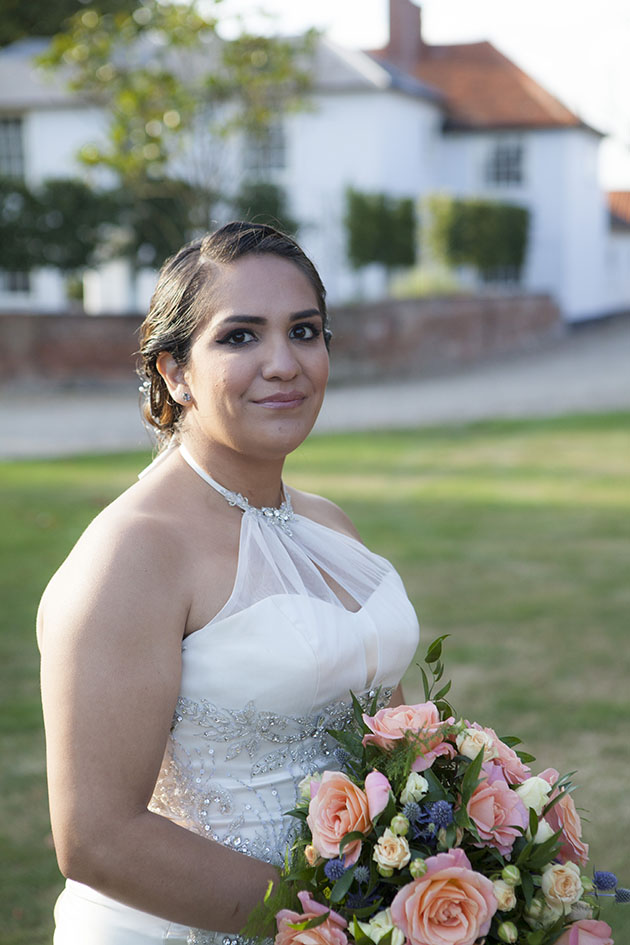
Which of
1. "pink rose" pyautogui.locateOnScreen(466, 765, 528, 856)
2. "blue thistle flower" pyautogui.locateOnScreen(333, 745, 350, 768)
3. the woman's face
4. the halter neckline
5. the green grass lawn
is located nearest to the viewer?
"pink rose" pyautogui.locateOnScreen(466, 765, 528, 856)

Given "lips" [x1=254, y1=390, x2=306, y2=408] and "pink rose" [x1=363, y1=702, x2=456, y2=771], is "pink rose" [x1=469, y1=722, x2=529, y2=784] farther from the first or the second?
"lips" [x1=254, y1=390, x2=306, y2=408]

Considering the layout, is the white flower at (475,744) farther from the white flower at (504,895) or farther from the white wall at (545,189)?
the white wall at (545,189)

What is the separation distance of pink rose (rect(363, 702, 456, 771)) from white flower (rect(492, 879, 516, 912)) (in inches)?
9.5

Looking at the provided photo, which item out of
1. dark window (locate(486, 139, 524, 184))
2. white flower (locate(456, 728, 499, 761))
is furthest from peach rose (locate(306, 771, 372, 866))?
dark window (locate(486, 139, 524, 184))

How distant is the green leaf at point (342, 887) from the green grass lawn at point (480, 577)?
265cm

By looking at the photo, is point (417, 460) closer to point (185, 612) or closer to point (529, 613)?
point (529, 613)

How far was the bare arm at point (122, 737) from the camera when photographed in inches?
80.2

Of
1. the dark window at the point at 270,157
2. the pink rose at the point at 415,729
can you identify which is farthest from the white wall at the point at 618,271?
the pink rose at the point at 415,729

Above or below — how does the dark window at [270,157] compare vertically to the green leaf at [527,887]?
above

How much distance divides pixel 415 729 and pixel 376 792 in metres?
0.16

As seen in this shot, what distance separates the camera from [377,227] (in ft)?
88.0

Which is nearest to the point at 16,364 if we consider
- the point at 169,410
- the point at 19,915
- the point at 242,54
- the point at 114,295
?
the point at 242,54

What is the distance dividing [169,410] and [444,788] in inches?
42.2

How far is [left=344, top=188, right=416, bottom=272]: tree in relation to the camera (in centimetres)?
2666
